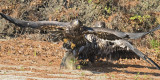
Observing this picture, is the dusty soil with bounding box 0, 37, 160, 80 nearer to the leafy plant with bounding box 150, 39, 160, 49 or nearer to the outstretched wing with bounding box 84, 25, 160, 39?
the outstretched wing with bounding box 84, 25, 160, 39

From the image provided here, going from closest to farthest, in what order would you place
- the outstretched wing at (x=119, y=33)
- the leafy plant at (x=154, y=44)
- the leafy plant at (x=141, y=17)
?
the outstretched wing at (x=119, y=33), the leafy plant at (x=154, y=44), the leafy plant at (x=141, y=17)

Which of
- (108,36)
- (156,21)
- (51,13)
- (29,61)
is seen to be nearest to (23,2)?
(51,13)

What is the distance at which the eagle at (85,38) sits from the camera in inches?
246

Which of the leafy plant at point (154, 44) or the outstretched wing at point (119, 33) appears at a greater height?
the outstretched wing at point (119, 33)

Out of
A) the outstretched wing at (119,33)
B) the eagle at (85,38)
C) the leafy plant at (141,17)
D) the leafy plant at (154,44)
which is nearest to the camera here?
the outstretched wing at (119,33)

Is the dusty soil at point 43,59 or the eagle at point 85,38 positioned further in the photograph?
the dusty soil at point 43,59

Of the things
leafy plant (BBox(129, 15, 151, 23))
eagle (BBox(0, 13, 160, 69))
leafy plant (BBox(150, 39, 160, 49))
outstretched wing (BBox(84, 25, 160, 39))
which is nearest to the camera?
outstretched wing (BBox(84, 25, 160, 39))

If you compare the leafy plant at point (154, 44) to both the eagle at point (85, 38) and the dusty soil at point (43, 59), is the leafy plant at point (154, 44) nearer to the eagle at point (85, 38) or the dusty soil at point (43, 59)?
the dusty soil at point (43, 59)

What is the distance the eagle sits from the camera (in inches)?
246

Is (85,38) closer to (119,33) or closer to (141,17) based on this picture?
(119,33)

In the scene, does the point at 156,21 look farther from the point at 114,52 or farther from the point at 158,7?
the point at 114,52

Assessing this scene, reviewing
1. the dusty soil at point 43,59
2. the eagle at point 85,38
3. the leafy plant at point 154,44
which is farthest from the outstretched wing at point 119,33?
the leafy plant at point 154,44

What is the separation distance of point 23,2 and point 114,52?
298 inches

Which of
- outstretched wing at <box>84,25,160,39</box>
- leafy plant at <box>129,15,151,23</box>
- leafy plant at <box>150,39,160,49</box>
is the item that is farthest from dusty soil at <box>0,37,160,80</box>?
leafy plant at <box>129,15,151,23</box>
